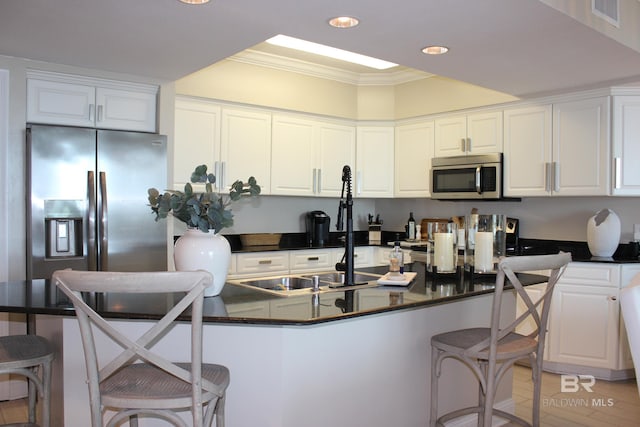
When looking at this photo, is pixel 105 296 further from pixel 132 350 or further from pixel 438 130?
pixel 438 130

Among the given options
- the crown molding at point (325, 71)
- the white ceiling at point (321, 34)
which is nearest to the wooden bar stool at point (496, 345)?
the white ceiling at point (321, 34)

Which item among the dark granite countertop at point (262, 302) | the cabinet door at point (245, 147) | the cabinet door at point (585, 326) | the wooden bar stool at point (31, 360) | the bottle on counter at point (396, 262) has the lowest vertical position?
the cabinet door at point (585, 326)

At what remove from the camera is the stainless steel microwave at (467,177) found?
4617 millimetres

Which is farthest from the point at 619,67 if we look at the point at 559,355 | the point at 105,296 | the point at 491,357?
the point at 105,296

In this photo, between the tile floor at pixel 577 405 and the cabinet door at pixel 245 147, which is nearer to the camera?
the tile floor at pixel 577 405

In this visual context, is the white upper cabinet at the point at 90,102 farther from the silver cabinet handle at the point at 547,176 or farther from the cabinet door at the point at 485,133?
the silver cabinet handle at the point at 547,176

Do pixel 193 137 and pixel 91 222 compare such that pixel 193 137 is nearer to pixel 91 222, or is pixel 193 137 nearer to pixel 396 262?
pixel 91 222

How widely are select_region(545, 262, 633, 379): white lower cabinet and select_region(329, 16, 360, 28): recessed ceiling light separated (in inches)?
98.4

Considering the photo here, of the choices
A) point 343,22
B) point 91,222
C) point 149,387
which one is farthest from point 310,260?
point 149,387

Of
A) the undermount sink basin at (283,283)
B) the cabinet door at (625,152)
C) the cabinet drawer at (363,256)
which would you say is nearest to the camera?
the undermount sink basin at (283,283)

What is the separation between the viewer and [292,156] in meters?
5.02

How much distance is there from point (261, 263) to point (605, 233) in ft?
9.12

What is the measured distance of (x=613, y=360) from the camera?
376cm

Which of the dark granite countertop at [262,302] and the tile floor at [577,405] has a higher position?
the dark granite countertop at [262,302]
